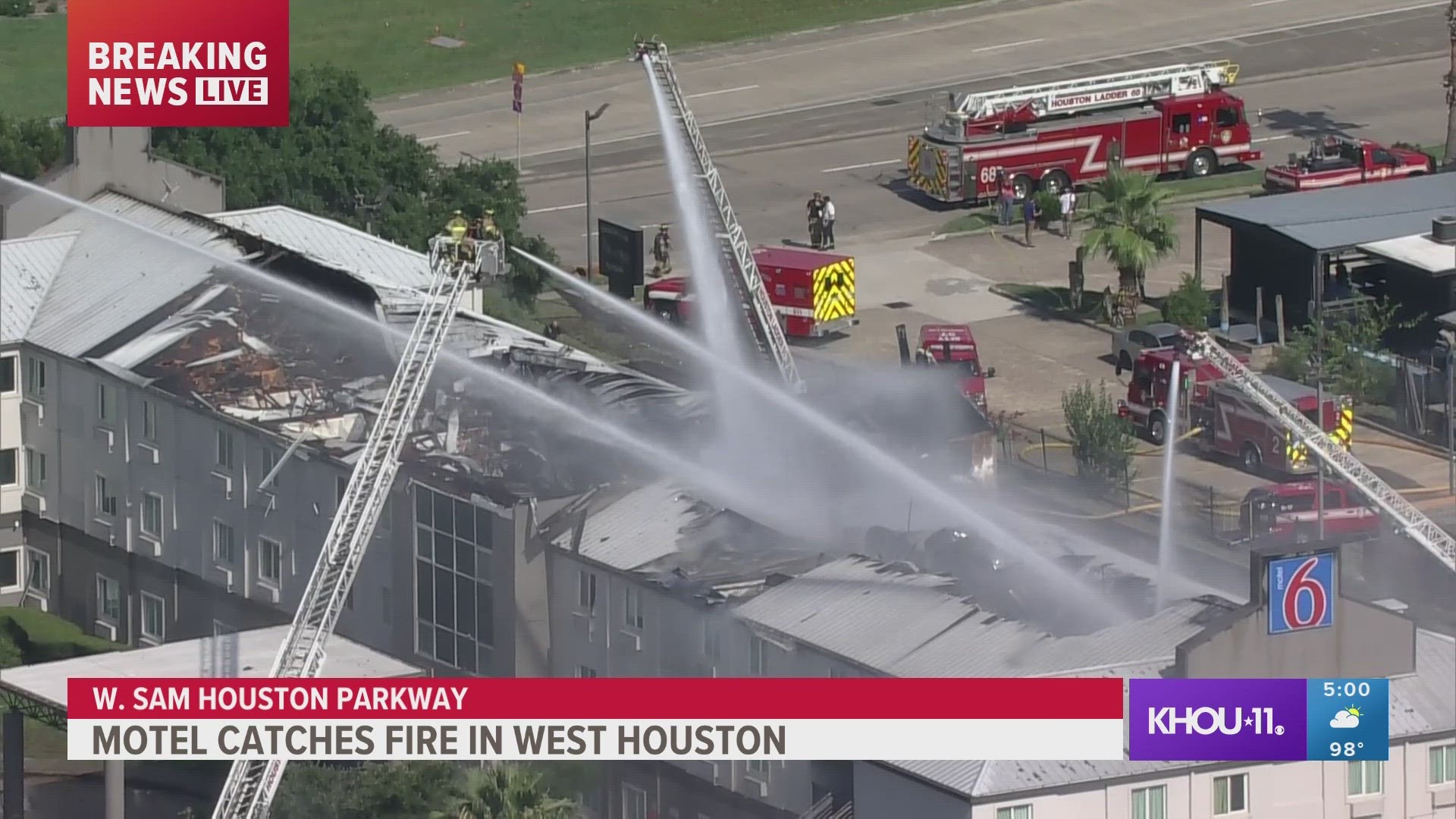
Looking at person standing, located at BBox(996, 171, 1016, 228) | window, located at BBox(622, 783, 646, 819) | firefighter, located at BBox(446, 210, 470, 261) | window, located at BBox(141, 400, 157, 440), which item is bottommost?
window, located at BBox(622, 783, 646, 819)

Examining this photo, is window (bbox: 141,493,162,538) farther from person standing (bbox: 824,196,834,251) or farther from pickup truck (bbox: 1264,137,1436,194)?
pickup truck (bbox: 1264,137,1436,194)

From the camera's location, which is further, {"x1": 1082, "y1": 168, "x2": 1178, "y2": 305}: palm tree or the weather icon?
{"x1": 1082, "y1": 168, "x2": 1178, "y2": 305}: palm tree

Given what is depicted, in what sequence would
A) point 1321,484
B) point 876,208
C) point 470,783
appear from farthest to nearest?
point 876,208
point 1321,484
point 470,783

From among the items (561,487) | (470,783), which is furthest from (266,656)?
(470,783)

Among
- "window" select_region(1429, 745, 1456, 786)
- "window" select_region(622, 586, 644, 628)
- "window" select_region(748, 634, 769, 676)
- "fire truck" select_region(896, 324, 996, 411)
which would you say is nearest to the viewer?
"window" select_region(1429, 745, 1456, 786)

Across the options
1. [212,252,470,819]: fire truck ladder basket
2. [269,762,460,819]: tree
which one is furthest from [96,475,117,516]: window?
[269,762,460,819]: tree

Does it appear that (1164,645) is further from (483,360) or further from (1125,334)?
(1125,334)

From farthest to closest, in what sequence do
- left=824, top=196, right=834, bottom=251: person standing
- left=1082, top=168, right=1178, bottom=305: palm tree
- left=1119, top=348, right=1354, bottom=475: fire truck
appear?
left=824, top=196, right=834, bottom=251: person standing → left=1082, top=168, right=1178, bottom=305: palm tree → left=1119, top=348, right=1354, bottom=475: fire truck
